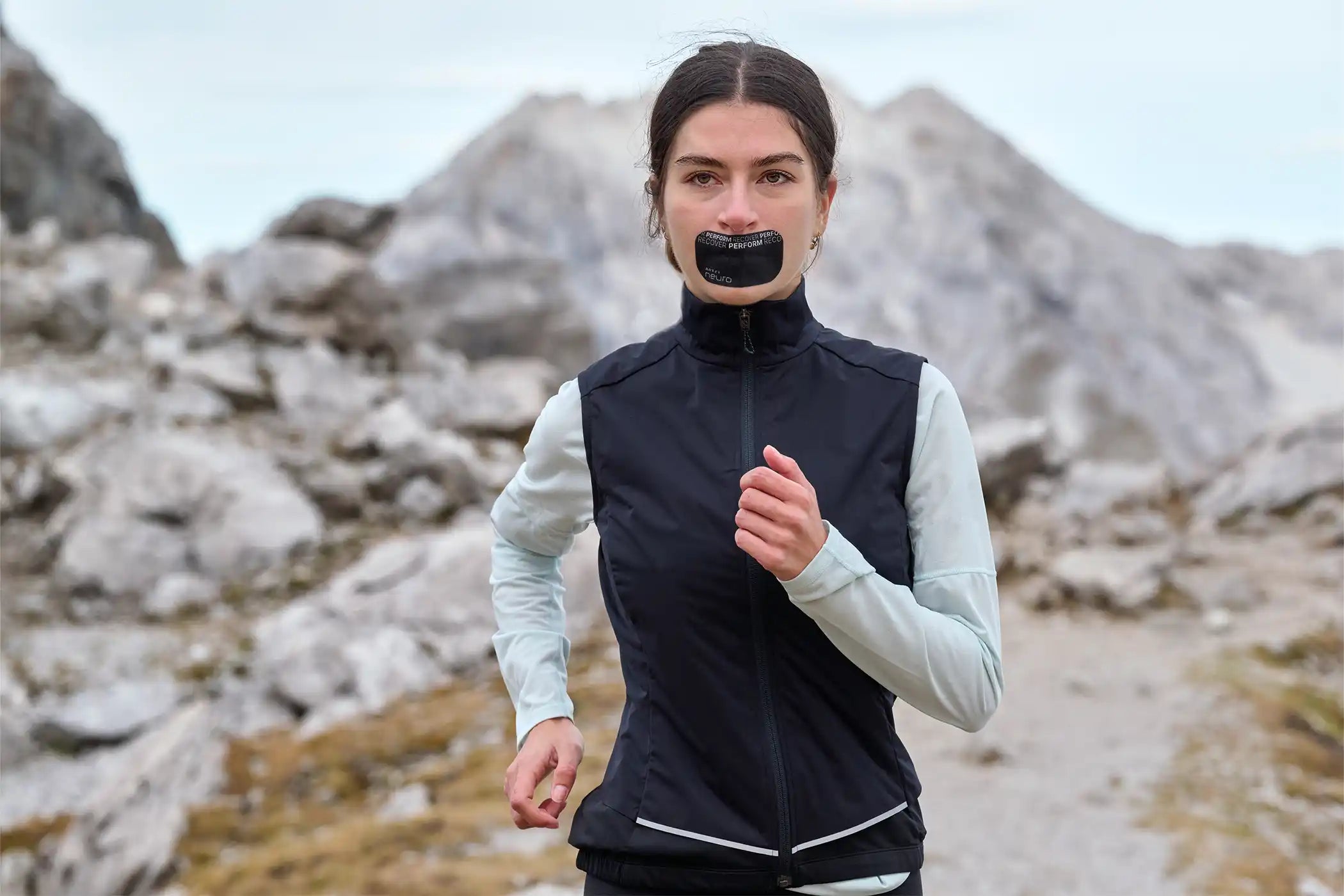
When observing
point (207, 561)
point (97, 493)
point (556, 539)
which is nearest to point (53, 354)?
point (97, 493)

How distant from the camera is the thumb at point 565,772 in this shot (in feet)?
8.29

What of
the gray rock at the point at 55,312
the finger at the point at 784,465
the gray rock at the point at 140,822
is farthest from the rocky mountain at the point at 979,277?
the finger at the point at 784,465

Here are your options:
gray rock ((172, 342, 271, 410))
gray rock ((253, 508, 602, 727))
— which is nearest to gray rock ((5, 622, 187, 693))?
gray rock ((253, 508, 602, 727))

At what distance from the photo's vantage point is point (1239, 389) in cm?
3772

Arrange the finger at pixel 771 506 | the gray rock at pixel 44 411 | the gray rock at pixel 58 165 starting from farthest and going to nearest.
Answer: the gray rock at pixel 58 165, the gray rock at pixel 44 411, the finger at pixel 771 506

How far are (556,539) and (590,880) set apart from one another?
0.78 meters

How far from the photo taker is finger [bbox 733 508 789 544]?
6.87 ft

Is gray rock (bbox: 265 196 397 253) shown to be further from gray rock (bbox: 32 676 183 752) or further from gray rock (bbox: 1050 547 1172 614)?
gray rock (bbox: 1050 547 1172 614)

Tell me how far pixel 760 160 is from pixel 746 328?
13.2 inches

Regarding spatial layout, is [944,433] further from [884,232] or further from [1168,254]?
[1168,254]

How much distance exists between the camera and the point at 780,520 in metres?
2.09

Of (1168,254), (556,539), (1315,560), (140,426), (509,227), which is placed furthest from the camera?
(1168,254)

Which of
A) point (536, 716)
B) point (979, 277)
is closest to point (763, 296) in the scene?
point (536, 716)

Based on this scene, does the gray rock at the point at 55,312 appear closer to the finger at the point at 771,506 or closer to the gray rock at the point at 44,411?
the gray rock at the point at 44,411
